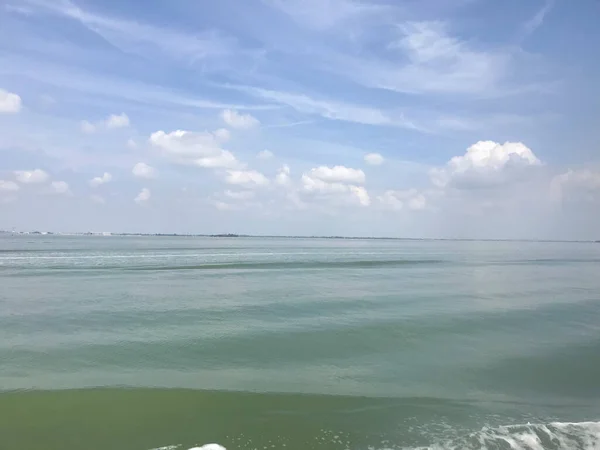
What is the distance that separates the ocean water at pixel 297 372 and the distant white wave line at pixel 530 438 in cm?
5

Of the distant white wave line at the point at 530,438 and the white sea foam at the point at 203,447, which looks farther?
the distant white wave line at the point at 530,438

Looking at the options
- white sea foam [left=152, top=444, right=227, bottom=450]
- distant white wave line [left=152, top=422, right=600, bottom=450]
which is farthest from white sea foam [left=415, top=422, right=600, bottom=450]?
white sea foam [left=152, top=444, right=227, bottom=450]

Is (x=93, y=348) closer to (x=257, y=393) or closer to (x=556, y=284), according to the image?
(x=257, y=393)

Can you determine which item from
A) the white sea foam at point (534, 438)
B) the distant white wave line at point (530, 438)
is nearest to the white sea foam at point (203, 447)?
the distant white wave line at point (530, 438)

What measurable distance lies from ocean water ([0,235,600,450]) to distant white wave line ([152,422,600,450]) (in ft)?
0.15

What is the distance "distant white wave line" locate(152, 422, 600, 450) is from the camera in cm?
906

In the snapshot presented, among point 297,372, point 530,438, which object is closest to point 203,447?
point 297,372

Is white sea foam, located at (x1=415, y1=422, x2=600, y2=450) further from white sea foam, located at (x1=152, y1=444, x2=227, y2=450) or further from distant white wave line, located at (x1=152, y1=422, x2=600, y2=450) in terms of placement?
white sea foam, located at (x1=152, y1=444, x2=227, y2=450)

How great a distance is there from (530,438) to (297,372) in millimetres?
6931

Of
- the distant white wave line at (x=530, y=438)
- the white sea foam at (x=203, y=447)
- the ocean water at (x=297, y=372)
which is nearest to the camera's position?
the white sea foam at (x=203, y=447)

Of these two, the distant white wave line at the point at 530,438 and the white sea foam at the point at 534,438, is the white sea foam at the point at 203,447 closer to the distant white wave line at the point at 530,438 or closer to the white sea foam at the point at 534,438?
the distant white wave line at the point at 530,438

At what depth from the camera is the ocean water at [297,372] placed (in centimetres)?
973

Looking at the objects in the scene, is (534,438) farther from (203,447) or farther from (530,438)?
(203,447)

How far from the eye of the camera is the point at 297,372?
46.3 feet
